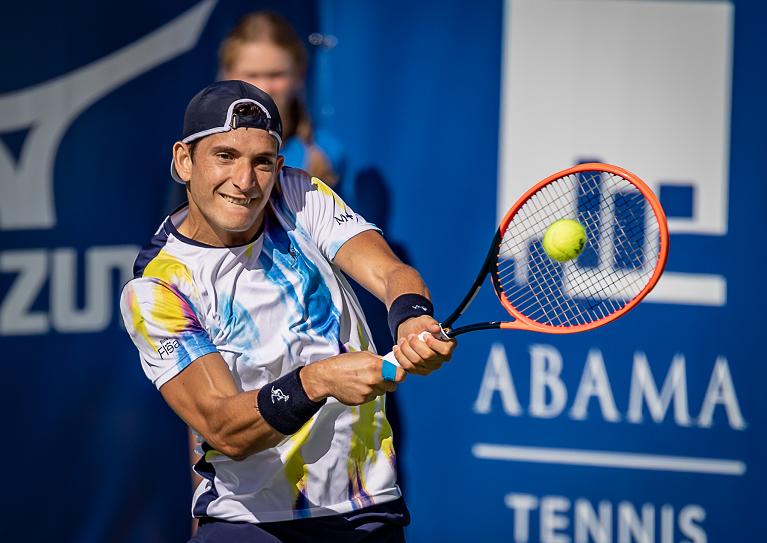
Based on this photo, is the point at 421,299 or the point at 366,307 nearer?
the point at 421,299

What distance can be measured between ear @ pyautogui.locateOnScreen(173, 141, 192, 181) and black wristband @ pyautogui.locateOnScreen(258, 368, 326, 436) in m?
0.62

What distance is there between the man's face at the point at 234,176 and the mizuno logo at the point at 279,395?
44 centimetres

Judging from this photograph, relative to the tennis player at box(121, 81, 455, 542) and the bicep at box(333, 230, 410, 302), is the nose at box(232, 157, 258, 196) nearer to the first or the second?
the tennis player at box(121, 81, 455, 542)

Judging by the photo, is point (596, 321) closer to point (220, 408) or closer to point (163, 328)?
point (220, 408)

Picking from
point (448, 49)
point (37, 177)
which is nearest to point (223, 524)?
point (37, 177)

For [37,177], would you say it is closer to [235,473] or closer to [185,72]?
[185,72]

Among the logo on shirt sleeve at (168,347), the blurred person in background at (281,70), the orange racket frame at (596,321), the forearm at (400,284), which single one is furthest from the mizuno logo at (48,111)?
the orange racket frame at (596,321)

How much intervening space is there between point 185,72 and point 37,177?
28.4 inches

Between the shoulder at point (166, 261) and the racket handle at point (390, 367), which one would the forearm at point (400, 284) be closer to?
the racket handle at point (390, 367)

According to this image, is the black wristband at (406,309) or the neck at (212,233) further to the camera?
the neck at (212,233)

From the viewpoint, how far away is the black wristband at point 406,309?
8.52ft

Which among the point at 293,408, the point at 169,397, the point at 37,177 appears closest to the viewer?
the point at 293,408

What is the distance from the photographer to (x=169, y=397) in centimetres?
265

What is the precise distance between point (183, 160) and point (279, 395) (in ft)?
2.25
